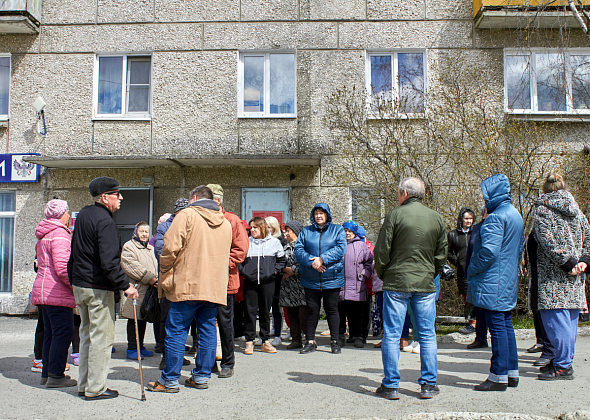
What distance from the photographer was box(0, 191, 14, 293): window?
11.5 meters

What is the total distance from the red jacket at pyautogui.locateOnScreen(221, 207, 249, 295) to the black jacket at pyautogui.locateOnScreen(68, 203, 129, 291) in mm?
1231

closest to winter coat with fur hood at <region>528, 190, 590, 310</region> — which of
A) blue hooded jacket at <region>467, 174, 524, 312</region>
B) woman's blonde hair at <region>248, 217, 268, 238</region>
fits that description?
blue hooded jacket at <region>467, 174, 524, 312</region>

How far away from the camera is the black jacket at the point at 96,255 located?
4.57 m

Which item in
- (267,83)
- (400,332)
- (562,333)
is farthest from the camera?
(267,83)

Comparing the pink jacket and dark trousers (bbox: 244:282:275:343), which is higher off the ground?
the pink jacket

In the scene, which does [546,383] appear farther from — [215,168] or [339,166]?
[215,168]

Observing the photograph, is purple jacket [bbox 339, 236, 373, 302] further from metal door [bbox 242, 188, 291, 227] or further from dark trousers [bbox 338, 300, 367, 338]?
metal door [bbox 242, 188, 291, 227]

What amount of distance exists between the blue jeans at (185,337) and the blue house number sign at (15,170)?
809 centimetres

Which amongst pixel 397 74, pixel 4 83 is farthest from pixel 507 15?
pixel 4 83

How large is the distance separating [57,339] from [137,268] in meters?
1.51

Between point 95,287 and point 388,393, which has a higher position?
point 95,287

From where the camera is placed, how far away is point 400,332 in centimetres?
457

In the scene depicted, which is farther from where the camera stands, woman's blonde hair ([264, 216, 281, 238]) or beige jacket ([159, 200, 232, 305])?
woman's blonde hair ([264, 216, 281, 238])

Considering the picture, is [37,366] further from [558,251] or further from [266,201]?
[266,201]
